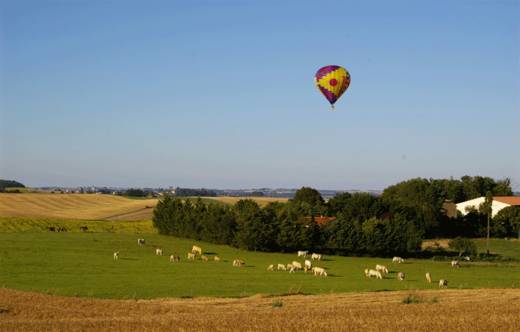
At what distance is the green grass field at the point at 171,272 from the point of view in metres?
45.9

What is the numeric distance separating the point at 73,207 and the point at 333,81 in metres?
94.9

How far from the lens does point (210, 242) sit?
8550 centimetres

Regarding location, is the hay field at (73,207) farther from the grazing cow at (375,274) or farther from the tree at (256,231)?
the grazing cow at (375,274)

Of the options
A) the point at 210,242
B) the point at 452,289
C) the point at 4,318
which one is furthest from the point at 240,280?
the point at 210,242

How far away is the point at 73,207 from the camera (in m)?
146

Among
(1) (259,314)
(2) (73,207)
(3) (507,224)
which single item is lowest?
(1) (259,314)

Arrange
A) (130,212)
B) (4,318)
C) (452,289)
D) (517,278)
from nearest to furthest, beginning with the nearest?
(4,318), (452,289), (517,278), (130,212)

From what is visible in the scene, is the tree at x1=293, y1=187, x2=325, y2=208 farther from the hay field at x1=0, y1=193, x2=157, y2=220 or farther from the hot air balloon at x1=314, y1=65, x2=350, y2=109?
the hot air balloon at x1=314, y1=65, x2=350, y2=109

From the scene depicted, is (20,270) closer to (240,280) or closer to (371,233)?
(240,280)

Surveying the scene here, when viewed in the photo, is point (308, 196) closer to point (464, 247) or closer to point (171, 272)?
point (464, 247)

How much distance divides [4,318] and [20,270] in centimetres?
2417

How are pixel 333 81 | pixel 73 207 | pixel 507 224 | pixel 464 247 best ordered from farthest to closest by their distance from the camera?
pixel 73 207 → pixel 507 224 → pixel 464 247 → pixel 333 81

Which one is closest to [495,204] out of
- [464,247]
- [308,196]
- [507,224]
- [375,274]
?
[507,224]

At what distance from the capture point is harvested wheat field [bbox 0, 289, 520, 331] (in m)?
25.2
